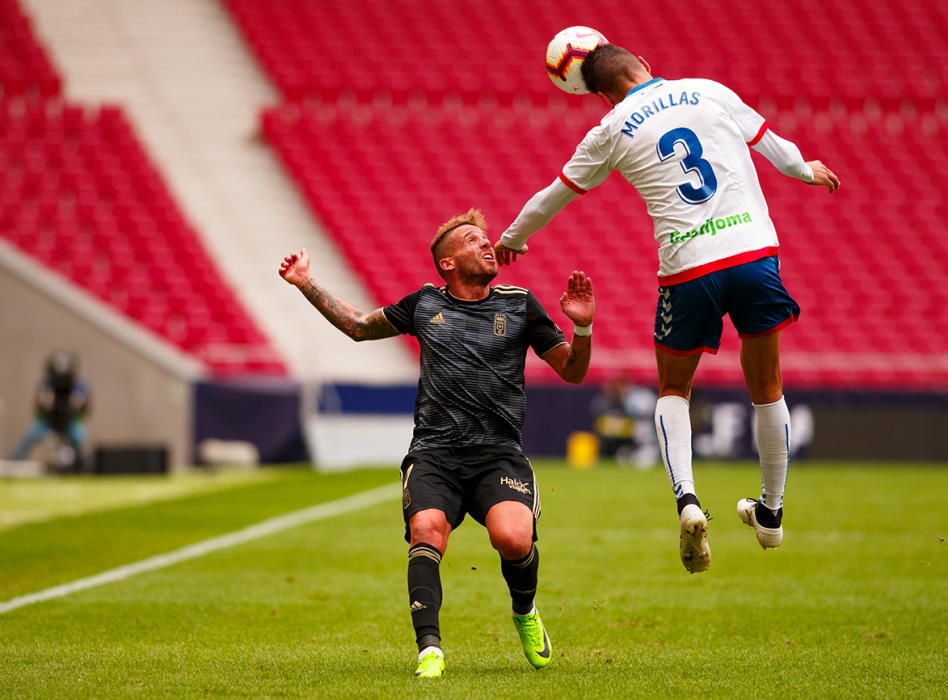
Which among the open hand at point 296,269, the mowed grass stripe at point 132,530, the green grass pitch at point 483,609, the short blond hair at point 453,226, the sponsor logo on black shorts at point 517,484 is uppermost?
the short blond hair at point 453,226

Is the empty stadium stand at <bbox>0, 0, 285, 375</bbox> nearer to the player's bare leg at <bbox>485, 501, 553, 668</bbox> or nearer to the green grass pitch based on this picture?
the green grass pitch

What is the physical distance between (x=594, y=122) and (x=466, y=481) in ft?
67.4

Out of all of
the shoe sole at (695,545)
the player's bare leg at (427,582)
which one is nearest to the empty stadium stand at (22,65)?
the player's bare leg at (427,582)

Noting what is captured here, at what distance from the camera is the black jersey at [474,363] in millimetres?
5949

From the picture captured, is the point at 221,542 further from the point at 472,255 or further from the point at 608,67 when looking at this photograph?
the point at 608,67

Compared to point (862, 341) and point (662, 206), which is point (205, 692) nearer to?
point (662, 206)

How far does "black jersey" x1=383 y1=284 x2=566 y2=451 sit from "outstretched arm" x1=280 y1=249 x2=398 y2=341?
3.7 inches

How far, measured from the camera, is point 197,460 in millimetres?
20203

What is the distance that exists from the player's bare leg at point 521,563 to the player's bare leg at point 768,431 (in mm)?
1153

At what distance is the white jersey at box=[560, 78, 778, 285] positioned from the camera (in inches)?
235

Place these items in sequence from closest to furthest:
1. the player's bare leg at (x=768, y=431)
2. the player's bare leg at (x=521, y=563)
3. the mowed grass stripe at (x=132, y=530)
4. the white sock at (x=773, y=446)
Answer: the player's bare leg at (x=521, y=563) < the player's bare leg at (x=768, y=431) < the white sock at (x=773, y=446) < the mowed grass stripe at (x=132, y=530)

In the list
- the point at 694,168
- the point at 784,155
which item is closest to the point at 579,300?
the point at 694,168

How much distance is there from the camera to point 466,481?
5.90 m

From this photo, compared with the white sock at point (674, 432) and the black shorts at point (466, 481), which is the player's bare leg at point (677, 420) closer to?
the white sock at point (674, 432)
